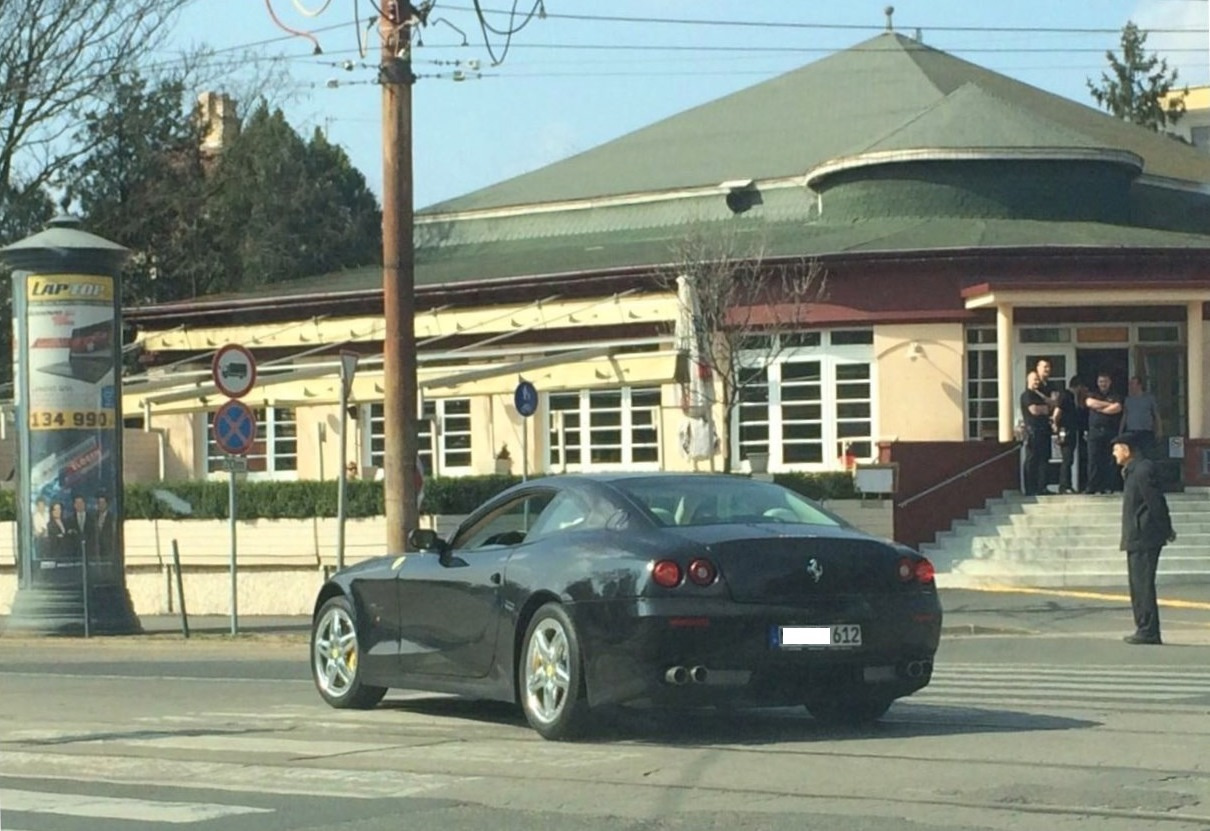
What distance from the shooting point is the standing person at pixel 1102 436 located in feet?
100

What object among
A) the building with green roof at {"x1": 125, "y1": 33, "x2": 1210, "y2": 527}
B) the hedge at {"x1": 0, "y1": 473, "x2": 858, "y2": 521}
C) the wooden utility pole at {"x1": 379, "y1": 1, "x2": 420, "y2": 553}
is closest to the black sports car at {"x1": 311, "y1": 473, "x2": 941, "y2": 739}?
the wooden utility pole at {"x1": 379, "y1": 1, "x2": 420, "y2": 553}

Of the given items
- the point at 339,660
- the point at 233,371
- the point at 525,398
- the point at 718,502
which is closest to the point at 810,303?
the point at 525,398

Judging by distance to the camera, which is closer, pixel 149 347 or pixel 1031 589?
pixel 1031 589

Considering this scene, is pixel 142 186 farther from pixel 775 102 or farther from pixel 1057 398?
pixel 1057 398

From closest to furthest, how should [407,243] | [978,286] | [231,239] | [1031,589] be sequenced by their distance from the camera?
[407,243] → [1031,589] → [978,286] → [231,239]

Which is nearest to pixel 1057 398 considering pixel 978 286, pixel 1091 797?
pixel 978 286

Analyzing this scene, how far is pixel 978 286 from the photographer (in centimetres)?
3403

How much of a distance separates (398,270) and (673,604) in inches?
493

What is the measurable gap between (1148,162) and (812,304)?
37.5 ft

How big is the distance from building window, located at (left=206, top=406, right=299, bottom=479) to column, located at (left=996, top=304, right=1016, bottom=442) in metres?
15.3

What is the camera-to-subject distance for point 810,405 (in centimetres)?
3644

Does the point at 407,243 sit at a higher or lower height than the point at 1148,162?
lower

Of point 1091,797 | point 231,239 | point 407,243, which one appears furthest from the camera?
point 231,239

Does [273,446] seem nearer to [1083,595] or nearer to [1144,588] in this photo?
[1083,595]
